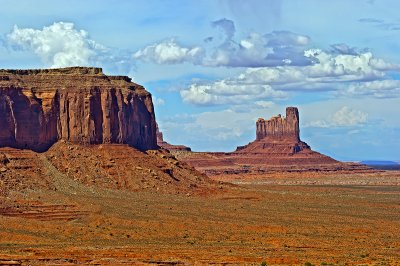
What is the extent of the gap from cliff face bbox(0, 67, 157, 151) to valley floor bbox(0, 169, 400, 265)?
908cm

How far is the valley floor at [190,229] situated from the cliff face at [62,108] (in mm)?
9076

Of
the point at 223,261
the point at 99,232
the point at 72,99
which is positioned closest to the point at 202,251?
the point at 223,261

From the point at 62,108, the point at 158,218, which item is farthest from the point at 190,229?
the point at 62,108

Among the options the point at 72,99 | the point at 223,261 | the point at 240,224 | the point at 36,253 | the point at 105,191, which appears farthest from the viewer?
the point at 72,99

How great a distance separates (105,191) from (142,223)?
18.5 m

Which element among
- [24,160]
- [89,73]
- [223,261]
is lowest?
[223,261]

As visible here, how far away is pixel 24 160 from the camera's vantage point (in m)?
111

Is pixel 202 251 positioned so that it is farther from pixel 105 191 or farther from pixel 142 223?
pixel 105 191

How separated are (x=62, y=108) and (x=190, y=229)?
32.6 meters

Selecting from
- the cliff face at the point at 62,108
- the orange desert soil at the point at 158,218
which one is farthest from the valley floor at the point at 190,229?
the cliff face at the point at 62,108

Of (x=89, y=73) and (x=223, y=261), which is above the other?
(x=89, y=73)

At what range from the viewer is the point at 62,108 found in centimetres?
11725

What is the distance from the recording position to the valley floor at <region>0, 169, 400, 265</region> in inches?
2717

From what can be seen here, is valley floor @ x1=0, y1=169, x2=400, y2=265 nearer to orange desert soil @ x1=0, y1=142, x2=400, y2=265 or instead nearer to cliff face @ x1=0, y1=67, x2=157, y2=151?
orange desert soil @ x1=0, y1=142, x2=400, y2=265
